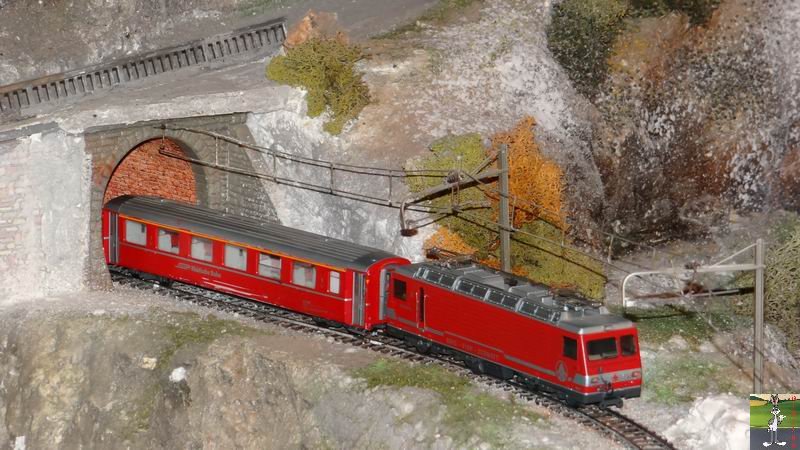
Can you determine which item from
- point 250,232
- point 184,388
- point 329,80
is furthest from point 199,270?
point 329,80

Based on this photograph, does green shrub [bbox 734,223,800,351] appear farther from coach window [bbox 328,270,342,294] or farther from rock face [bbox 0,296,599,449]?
coach window [bbox 328,270,342,294]

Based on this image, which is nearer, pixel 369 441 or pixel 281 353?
pixel 369 441

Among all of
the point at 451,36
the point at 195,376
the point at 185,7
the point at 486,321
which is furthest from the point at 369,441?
the point at 185,7

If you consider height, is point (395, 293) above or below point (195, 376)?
above

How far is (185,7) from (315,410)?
73.5 feet

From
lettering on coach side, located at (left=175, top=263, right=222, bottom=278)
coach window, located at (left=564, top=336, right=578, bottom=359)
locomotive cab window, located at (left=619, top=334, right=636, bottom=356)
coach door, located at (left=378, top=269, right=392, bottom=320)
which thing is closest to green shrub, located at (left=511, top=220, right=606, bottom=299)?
coach door, located at (left=378, top=269, right=392, bottom=320)

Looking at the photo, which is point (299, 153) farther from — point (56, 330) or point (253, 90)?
point (56, 330)

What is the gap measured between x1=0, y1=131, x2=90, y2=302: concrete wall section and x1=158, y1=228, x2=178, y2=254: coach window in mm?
2869

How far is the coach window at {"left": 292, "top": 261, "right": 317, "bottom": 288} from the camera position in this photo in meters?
35.9

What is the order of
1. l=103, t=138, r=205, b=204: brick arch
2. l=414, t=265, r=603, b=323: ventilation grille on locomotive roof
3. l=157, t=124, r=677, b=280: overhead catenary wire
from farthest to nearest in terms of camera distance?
1. l=103, t=138, r=205, b=204: brick arch
2. l=157, t=124, r=677, b=280: overhead catenary wire
3. l=414, t=265, r=603, b=323: ventilation grille on locomotive roof

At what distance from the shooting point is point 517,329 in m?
31.6

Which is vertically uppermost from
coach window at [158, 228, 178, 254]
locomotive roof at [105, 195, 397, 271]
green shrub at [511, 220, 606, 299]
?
locomotive roof at [105, 195, 397, 271]

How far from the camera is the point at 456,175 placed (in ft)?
117

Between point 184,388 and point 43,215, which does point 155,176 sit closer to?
point 43,215
